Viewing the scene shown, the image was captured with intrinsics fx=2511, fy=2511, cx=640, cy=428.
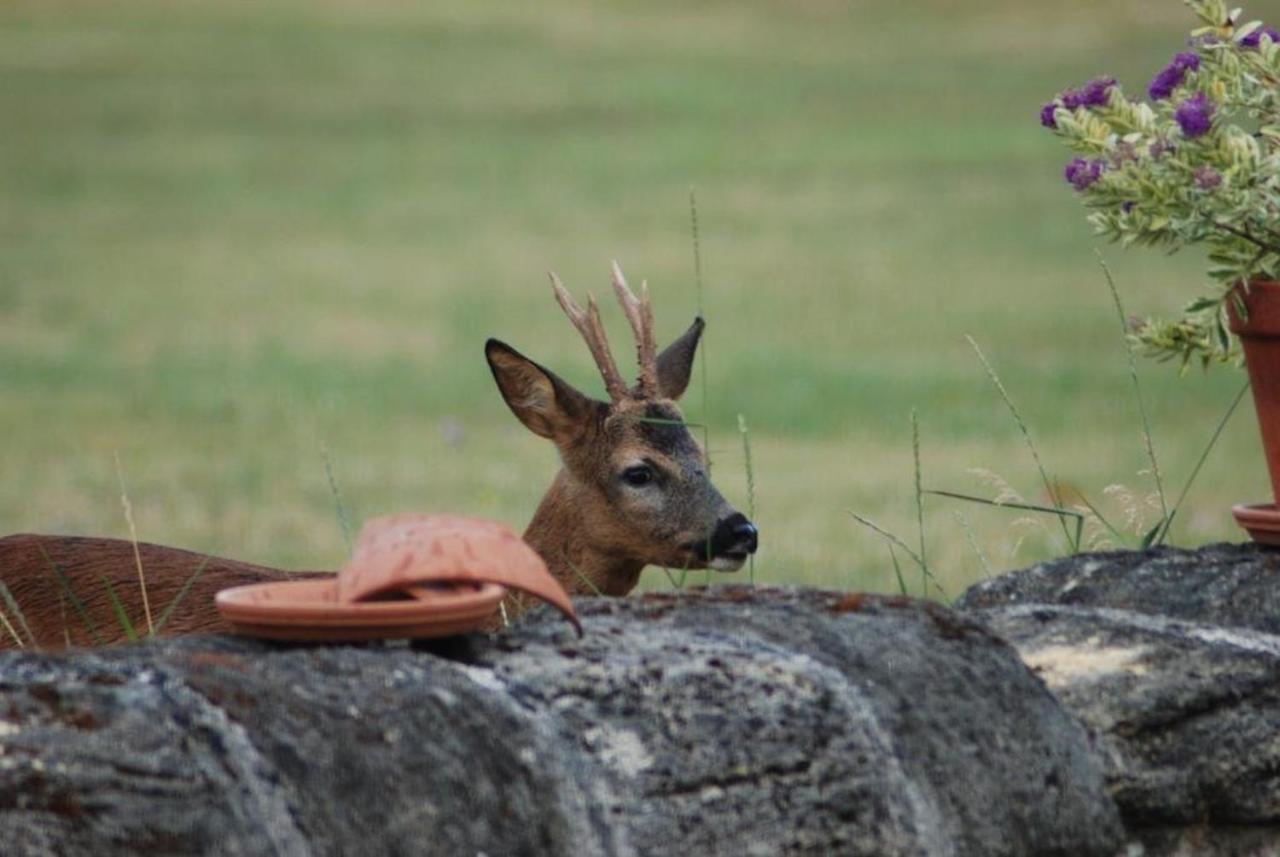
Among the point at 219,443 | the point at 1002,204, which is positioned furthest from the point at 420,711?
the point at 1002,204

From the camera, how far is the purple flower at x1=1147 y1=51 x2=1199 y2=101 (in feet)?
15.4

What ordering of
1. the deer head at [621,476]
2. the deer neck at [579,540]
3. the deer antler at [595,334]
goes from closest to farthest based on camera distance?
the deer antler at [595,334]
the deer head at [621,476]
the deer neck at [579,540]

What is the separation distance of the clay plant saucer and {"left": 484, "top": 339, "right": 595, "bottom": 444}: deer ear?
321 centimetres

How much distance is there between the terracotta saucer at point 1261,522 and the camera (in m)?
4.46

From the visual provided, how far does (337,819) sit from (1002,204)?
82.1ft

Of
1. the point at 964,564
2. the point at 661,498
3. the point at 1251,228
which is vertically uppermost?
the point at 1251,228

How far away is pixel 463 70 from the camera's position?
35781 millimetres

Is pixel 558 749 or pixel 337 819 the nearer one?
pixel 337 819

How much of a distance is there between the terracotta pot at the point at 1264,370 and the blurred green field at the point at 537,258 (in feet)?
5.89

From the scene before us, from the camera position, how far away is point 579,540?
22.3 ft

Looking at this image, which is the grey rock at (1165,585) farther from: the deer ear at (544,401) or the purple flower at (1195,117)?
the deer ear at (544,401)

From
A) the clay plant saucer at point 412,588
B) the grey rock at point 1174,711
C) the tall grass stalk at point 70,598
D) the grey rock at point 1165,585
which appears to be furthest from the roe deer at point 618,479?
the clay plant saucer at point 412,588

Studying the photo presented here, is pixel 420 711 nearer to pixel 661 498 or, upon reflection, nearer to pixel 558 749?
pixel 558 749

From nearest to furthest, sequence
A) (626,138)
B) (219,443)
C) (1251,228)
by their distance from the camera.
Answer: (1251,228) → (219,443) → (626,138)
